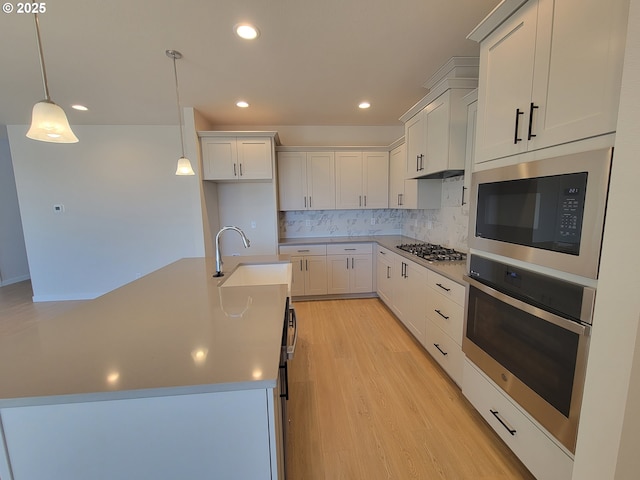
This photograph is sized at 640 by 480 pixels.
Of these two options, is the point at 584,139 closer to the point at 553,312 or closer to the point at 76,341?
the point at 553,312

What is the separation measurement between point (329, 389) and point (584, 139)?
6.83 ft

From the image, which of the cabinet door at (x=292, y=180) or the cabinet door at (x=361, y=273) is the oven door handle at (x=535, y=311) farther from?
the cabinet door at (x=292, y=180)

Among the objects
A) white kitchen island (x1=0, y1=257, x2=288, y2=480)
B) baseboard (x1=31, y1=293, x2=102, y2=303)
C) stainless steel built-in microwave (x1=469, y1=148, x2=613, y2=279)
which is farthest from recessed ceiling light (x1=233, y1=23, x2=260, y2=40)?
baseboard (x1=31, y1=293, x2=102, y2=303)

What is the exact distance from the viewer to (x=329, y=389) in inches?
78.0

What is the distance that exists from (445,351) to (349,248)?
76.4 inches

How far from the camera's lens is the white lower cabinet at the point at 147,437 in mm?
725

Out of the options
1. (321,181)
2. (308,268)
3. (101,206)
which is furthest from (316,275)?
(101,206)

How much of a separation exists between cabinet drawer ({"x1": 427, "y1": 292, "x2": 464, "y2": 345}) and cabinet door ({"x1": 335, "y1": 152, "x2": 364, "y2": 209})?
2.04 meters

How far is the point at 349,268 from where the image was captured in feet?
12.3

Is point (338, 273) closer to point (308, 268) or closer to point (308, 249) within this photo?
point (308, 268)

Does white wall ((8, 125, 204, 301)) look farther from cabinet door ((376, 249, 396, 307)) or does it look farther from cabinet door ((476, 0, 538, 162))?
cabinet door ((476, 0, 538, 162))

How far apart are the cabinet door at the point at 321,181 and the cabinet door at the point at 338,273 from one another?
0.80m

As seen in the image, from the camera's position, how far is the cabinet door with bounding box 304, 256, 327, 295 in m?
3.69

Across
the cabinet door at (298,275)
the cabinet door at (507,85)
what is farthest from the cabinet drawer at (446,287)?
the cabinet door at (298,275)
